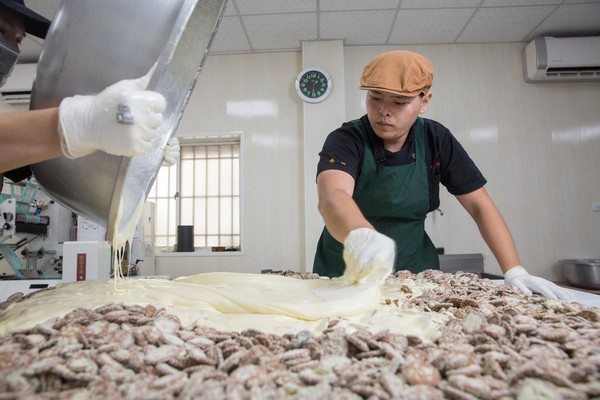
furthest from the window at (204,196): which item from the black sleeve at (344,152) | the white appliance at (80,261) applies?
A: the black sleeve at (344,152)

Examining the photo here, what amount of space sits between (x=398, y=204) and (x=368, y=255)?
0.61m

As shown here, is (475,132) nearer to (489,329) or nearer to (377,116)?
(377,116)

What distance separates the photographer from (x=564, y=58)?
3.60 meters

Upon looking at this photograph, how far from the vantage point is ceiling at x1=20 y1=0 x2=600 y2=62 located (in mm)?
3238

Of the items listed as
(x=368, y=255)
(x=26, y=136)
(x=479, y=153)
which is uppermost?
(x=479, y=153)

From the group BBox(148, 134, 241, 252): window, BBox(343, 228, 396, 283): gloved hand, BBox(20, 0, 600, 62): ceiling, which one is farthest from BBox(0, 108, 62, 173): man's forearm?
BBox(148, 134, 241, 252): window

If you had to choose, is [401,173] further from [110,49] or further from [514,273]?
[110,49]

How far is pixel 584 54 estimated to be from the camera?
11.8ft

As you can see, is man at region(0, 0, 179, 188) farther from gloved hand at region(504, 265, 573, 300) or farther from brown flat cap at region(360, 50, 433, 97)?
gloved hand at region(504, 265, 573, 300)

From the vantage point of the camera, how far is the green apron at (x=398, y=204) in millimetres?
1624

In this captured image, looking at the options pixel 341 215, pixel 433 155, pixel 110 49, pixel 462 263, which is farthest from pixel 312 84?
pixel 110 49

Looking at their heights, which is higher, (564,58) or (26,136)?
(564,58)

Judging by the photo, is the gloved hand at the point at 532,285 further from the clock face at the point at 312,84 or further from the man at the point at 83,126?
the clock face at the point at 312,84

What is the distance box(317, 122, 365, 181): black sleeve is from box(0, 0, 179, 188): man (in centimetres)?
80
